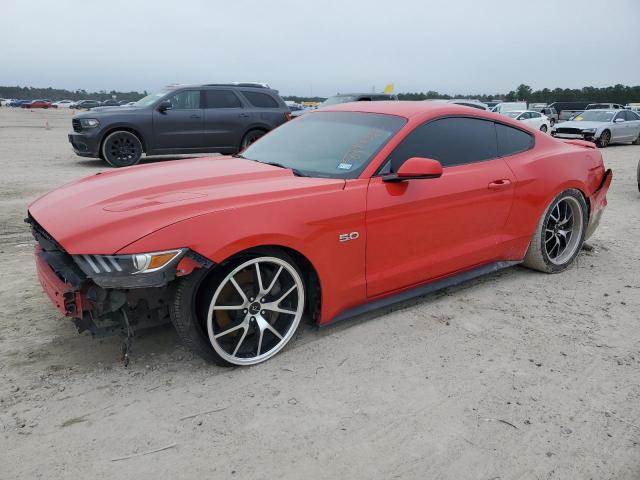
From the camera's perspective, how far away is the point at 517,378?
9.68 feet

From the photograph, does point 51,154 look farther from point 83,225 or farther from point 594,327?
point 594,327

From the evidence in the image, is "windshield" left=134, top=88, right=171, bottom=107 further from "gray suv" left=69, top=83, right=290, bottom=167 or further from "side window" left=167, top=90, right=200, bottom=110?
"side window" left=167, top=90, right=200, bottom=110

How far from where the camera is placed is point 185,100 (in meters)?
11.4

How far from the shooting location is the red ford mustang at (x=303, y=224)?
2676mm

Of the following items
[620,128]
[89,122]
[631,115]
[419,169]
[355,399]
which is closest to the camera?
[355,399]

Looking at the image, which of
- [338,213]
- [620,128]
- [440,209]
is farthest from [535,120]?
[338,213]

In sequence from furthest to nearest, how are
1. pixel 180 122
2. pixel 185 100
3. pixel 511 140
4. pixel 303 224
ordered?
pixel 185 100 < pixel 180 122 < pixel 511 140 < pixel 303 224

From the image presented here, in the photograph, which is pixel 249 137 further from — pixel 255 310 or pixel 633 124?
pixel 633 124

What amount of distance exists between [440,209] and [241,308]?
1570mm

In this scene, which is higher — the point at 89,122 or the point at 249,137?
the point at 89,122

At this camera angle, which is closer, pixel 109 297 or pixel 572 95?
pixel 109 297

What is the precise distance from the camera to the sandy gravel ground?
2270 millimetres

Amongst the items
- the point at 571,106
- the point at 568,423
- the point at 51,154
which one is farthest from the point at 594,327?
the point at 571,106

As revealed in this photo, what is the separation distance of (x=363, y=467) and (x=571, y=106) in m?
47.1
